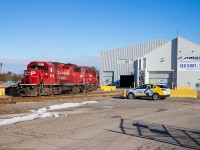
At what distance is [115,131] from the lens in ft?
37.6

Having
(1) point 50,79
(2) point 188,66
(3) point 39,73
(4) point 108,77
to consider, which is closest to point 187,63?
(2) point 188,66

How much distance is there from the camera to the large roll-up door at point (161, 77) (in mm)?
55969

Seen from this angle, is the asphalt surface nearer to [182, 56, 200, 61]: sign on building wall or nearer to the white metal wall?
the white metal wall

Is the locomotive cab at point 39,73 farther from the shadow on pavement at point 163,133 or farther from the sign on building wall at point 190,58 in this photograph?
the sign on building wall at point 190,58

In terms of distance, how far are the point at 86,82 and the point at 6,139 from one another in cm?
3463

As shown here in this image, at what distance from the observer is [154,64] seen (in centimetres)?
5684

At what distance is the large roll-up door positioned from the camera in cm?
5597

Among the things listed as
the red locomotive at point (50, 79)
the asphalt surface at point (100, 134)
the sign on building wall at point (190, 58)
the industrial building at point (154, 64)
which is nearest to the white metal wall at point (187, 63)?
the industrial building at point (154, 64)

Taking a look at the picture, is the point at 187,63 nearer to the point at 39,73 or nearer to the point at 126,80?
the point at 126,80

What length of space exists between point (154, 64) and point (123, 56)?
34.9 feet

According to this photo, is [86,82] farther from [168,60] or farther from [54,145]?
[54,145]

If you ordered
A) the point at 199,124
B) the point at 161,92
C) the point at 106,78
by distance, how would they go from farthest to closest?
1. the point at 106,78
2. the point at 161,92
3. the point at 199,124

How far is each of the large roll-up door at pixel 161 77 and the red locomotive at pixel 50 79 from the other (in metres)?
18.6

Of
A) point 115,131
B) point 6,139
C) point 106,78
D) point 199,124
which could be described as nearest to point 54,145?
point 6,139
